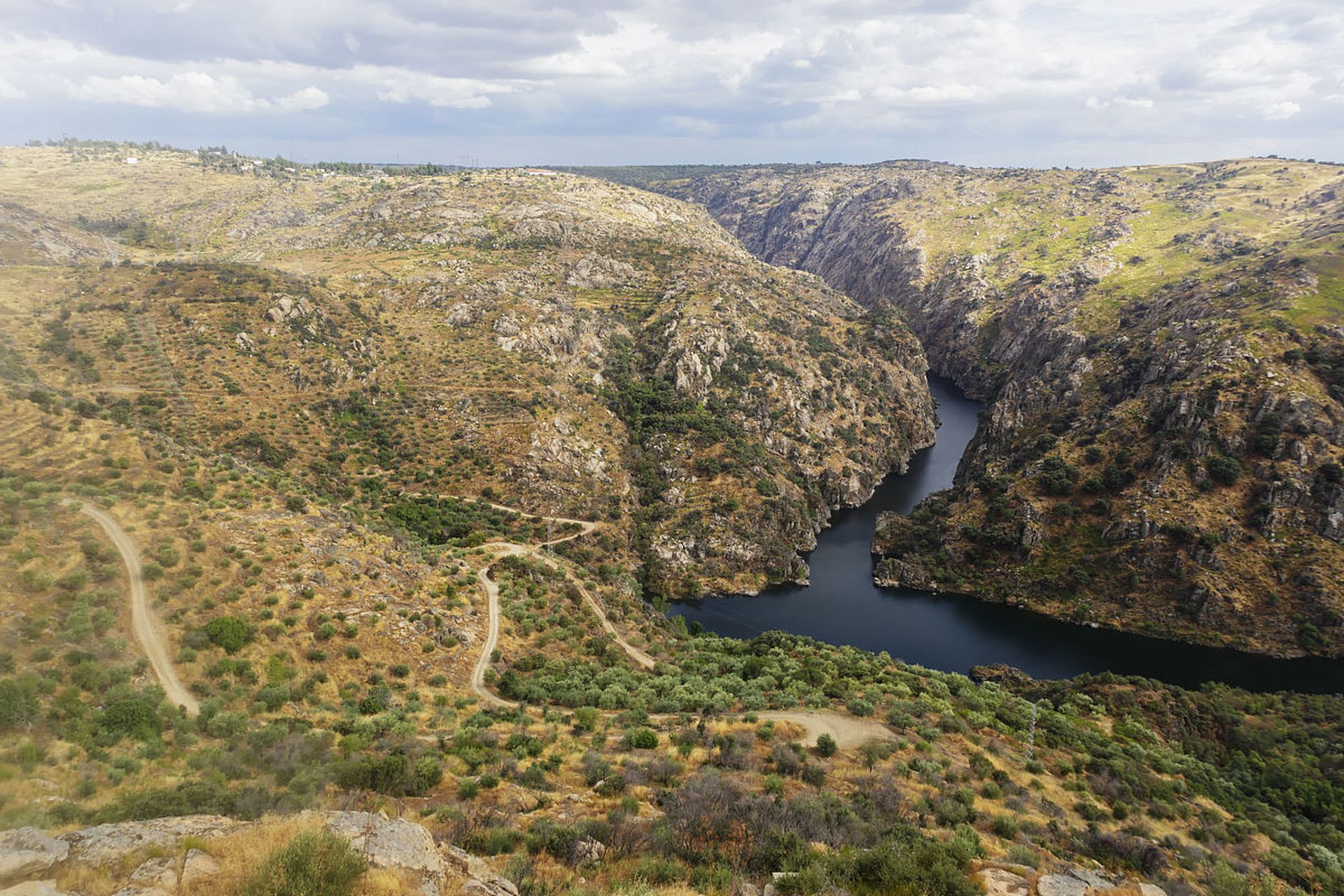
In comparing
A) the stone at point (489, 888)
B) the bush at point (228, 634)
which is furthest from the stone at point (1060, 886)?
the bush at point (228, 634)

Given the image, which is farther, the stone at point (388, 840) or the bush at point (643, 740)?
the bush at point (643, 740)

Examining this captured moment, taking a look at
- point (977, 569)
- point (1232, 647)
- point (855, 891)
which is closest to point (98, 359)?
point (855, 891)

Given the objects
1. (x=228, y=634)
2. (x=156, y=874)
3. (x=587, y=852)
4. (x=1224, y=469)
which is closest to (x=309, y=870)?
(x=156, y=874)

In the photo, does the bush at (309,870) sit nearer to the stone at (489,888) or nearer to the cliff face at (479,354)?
the stone at (489,888)

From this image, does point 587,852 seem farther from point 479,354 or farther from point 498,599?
point 479,354

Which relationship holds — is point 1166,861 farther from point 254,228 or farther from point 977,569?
point 254,228

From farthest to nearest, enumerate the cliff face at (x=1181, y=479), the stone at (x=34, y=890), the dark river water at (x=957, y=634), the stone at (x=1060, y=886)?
the cliff face at (x=1181, y=479) → the dark river water at (x=957, y=634) → the stone at (x=1060, y=886) → the stone at (x=34, y=890)
